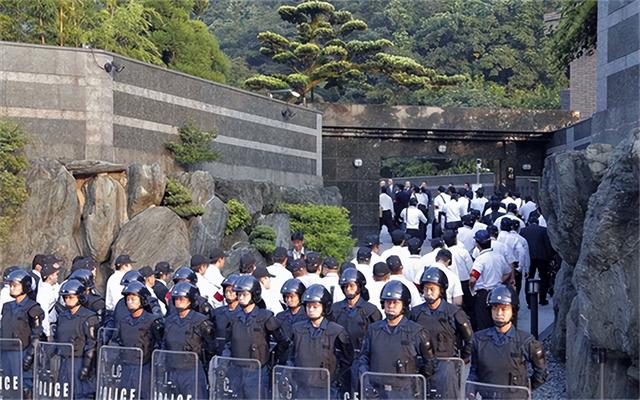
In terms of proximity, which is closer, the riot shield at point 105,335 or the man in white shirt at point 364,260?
the riot shield at point 105,335

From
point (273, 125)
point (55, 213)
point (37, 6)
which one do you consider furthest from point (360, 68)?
point (55, 213)

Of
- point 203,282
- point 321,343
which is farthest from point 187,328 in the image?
point 203,282

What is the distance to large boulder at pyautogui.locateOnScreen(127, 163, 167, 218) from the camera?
1923cm

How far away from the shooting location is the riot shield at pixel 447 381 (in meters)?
9.01

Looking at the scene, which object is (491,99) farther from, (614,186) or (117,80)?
(614,186)

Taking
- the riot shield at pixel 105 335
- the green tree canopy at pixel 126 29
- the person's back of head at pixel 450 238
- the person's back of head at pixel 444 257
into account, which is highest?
the green tree canopy at pixel 126 29

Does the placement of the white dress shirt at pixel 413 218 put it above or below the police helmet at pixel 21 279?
above

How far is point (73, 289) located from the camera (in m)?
11.0

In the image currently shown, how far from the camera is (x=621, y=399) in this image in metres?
10.8

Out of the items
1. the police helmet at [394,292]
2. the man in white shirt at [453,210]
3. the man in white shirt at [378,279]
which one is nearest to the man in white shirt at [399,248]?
the man in white shirt at [378,279]

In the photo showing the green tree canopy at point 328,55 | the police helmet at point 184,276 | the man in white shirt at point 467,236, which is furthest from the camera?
the green tree canopy at point 328,55

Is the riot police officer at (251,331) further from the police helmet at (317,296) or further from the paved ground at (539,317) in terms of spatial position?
the paved ground at (539,317)

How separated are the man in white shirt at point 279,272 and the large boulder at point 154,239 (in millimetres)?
5669

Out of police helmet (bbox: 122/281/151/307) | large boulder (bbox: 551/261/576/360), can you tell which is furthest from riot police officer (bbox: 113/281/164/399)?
large boulder (bbox: 551/261/576/360)
